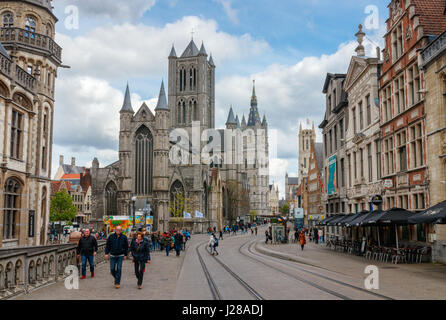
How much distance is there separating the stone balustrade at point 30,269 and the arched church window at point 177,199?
5755cm

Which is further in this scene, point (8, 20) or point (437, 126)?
point (8, 20)

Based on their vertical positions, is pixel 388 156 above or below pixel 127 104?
below

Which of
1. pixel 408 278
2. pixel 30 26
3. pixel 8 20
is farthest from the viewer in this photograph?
pixel 30 26

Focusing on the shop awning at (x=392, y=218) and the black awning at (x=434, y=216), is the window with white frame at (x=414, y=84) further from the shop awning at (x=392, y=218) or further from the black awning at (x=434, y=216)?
the black awning at (x=434, y=216)

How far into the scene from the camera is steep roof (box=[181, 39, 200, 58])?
10189cm

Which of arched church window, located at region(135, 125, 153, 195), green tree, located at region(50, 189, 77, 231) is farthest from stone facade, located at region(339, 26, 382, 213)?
green tree, located at region(50, 189, 77, 231)

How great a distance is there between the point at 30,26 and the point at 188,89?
2988 inches

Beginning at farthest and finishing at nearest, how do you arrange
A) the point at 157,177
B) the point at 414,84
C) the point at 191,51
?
the point at 191,51, the point at 157,177, the point at 414,84

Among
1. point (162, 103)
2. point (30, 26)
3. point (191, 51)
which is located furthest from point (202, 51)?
point (30, 26)

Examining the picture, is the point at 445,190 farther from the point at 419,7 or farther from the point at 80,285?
the point at 80,285

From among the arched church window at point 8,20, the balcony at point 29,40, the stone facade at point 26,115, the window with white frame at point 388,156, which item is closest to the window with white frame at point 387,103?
the window with white frame at point 388,156

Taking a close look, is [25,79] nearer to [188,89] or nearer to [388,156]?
[388,156]

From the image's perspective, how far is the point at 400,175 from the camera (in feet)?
70.9

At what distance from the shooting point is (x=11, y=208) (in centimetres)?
1984
